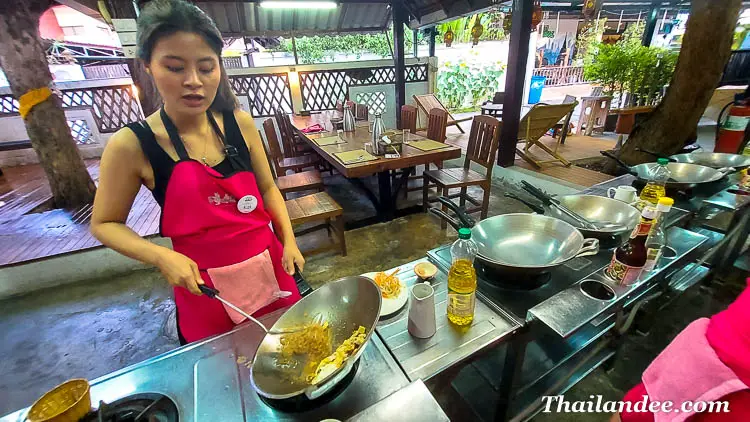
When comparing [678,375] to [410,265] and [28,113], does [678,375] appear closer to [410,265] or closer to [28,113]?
[410,265]

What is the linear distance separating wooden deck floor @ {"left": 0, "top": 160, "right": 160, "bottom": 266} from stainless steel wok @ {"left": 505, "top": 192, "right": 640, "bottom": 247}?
123 inches

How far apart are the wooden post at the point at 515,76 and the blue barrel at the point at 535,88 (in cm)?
695

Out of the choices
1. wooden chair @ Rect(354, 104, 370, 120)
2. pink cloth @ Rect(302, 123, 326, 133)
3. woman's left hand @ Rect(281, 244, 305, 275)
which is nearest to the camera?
woman's left hand @ Rect(281, 244, 305, 275)

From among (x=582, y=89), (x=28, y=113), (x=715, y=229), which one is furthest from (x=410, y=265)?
(x=582, y=89)

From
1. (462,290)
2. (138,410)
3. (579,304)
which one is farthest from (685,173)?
(138,410)

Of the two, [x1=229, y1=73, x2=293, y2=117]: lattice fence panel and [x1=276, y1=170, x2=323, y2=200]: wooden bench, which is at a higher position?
[x1=229, y1=73, x2=293, y2=117]: lattice fence panel

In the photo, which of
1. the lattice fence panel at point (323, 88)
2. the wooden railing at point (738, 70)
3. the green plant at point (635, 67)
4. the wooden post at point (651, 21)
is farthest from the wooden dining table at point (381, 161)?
the wooden railing at point (738, 70)

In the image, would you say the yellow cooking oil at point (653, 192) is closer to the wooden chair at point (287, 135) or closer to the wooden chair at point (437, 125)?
the wooden chair at point (437, 125)

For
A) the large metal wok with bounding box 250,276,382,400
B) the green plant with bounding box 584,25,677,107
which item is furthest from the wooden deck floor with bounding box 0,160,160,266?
the green plant with bounding box 584,25,677,107

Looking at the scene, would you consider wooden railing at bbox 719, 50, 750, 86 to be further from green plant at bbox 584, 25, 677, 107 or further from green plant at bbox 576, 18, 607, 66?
green plant at bbox 576, 18, 607, 66

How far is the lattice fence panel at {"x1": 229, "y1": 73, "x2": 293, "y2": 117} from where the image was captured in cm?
548

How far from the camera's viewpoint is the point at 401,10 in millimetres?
5535

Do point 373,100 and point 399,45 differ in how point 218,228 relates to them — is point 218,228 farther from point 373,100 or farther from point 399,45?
point 373,100

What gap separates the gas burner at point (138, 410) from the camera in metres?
0.60
